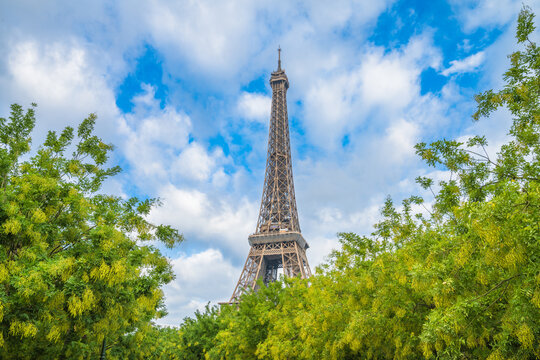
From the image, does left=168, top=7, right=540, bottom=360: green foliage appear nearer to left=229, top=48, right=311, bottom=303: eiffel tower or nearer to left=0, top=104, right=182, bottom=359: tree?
left=0, top=104, right=182, bottom=359: tree

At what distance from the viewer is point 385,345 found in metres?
10.0

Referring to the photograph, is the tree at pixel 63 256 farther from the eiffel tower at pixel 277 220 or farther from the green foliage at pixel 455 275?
the eiffel tower at pixel 277 220

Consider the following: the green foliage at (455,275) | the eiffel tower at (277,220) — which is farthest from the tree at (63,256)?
the eiffel tower at (277,220)

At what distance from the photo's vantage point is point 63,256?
352 inches

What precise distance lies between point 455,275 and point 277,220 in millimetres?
45996

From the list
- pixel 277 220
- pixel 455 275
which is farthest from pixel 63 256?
pixel 277 220

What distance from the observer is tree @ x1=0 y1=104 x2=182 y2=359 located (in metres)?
8.01

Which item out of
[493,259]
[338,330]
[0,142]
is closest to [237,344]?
[338,330]

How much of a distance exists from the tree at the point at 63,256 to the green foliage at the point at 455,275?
5980 millimetres

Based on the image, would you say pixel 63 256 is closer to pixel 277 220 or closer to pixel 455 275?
pixel 455 275

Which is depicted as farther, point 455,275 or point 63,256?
point 63,256

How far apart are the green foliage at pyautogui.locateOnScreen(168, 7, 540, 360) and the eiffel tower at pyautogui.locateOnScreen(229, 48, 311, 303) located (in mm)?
29989

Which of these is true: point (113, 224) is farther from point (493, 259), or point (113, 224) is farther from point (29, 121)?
point (493, 259)

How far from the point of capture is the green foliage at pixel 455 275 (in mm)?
5391
